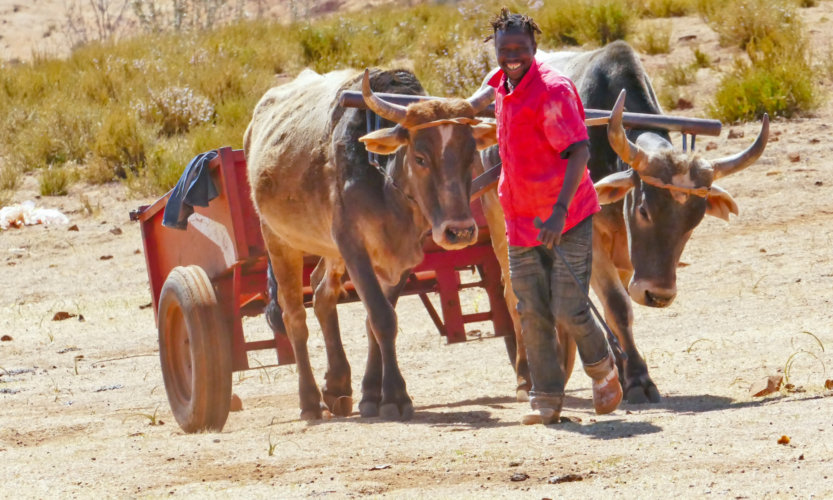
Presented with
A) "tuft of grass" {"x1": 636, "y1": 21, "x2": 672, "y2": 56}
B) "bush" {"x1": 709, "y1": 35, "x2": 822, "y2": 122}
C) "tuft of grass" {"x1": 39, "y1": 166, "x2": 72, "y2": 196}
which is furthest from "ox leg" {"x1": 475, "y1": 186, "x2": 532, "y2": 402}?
"tuft of grass" {"x1": 636, "y1": 21, "x2": 672, "y2": 56}

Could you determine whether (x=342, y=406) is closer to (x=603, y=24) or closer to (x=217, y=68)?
(x=217, y=68)

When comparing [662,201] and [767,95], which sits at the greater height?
[662,201]

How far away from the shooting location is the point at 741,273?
33.5 ft

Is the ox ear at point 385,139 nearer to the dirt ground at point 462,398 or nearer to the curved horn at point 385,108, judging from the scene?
the curved horn at point 385,108

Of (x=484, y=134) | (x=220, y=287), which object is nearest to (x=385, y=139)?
(x=484, y=134)

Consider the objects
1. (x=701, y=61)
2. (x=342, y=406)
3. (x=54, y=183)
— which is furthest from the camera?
(x=701, y=61)

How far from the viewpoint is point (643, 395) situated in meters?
6.28

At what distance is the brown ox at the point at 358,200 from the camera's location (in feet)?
19.0

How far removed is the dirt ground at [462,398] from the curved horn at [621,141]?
1278 mm

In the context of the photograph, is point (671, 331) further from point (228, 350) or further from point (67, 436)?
point (67, 436)

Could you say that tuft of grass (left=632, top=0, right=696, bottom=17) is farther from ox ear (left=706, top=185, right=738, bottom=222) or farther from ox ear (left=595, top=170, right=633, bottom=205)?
ox ear (left=595, top=170, right=633, bottom=205)

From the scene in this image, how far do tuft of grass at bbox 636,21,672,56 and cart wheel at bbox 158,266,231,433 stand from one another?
1223cm

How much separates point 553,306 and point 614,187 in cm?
118

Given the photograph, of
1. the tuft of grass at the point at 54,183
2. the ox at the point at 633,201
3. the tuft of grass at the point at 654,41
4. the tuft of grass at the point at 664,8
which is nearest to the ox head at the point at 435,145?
the ox at the point at 633,201
